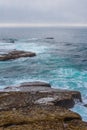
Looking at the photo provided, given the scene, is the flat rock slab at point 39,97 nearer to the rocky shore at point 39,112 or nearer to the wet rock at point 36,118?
the rocky shore at point 39,112

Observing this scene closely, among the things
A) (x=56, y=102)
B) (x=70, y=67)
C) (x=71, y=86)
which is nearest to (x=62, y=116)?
(x=56, y=102)

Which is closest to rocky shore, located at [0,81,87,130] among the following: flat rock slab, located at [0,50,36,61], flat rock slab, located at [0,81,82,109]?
flat rock slab, located at [0,81,82,109]

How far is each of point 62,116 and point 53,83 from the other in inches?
745

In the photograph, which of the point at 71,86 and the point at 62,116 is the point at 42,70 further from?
the point at 62,116

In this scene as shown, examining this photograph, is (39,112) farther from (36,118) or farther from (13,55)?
(13,55)

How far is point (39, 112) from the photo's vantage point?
22.7 m

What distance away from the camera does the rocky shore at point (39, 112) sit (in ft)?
67.4

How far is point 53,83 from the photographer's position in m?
41.0

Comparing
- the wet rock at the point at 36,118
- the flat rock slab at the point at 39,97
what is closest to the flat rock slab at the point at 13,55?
the flat rock slab at the point at 39,97

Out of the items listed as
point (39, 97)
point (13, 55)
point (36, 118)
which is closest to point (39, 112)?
point (36, 118)

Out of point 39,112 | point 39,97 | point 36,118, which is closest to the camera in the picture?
point 36,118

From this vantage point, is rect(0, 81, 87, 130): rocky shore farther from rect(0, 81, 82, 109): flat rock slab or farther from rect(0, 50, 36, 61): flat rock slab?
rect(0, 50, 36, 61): flat rock slab

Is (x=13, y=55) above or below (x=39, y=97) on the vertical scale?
above

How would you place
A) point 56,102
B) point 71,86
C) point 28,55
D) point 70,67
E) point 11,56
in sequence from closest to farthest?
point 56,102, point 71,86, point 70,67, point 11,56, point 28,55
